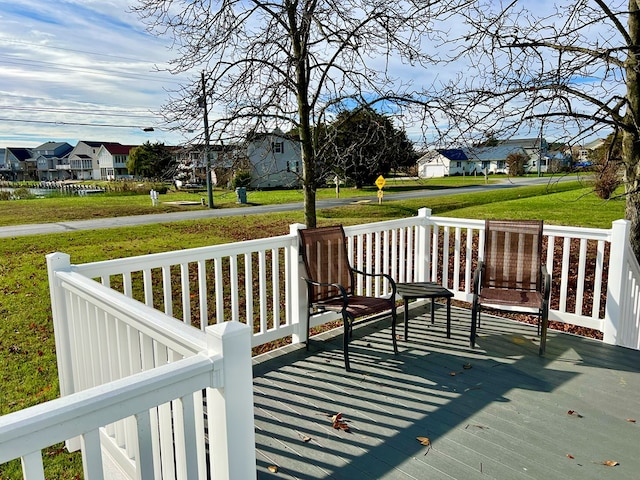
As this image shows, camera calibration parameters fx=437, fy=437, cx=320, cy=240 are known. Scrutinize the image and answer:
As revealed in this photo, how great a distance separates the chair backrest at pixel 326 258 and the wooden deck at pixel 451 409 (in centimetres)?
52

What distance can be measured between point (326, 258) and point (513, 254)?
1.82 meters

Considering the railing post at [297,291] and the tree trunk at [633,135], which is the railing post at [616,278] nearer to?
the tree trunk at [633,135]

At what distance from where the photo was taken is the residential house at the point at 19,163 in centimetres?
5644

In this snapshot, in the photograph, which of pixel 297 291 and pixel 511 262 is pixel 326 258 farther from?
pixel 511 262

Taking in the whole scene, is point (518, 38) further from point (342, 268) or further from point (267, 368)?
point (267, 368)

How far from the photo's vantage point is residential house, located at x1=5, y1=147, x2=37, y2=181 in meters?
56.4

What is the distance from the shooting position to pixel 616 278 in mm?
3787

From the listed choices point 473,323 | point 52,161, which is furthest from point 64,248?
point 52,161

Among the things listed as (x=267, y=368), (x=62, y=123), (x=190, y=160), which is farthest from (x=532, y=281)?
(x=62, y=123)

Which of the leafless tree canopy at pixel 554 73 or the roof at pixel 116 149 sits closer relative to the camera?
the leafless tree canopy at pixel 554 73

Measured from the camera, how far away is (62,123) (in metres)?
24.0

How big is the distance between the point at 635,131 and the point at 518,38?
1633mm

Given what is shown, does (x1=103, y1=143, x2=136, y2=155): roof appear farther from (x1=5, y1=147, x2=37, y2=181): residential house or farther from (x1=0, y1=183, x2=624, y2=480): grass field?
(x1=0, y1=183, x2=624, y2=480): grass field

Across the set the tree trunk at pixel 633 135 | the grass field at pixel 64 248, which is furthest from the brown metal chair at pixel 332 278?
the tree trunk at pixel 633 135
